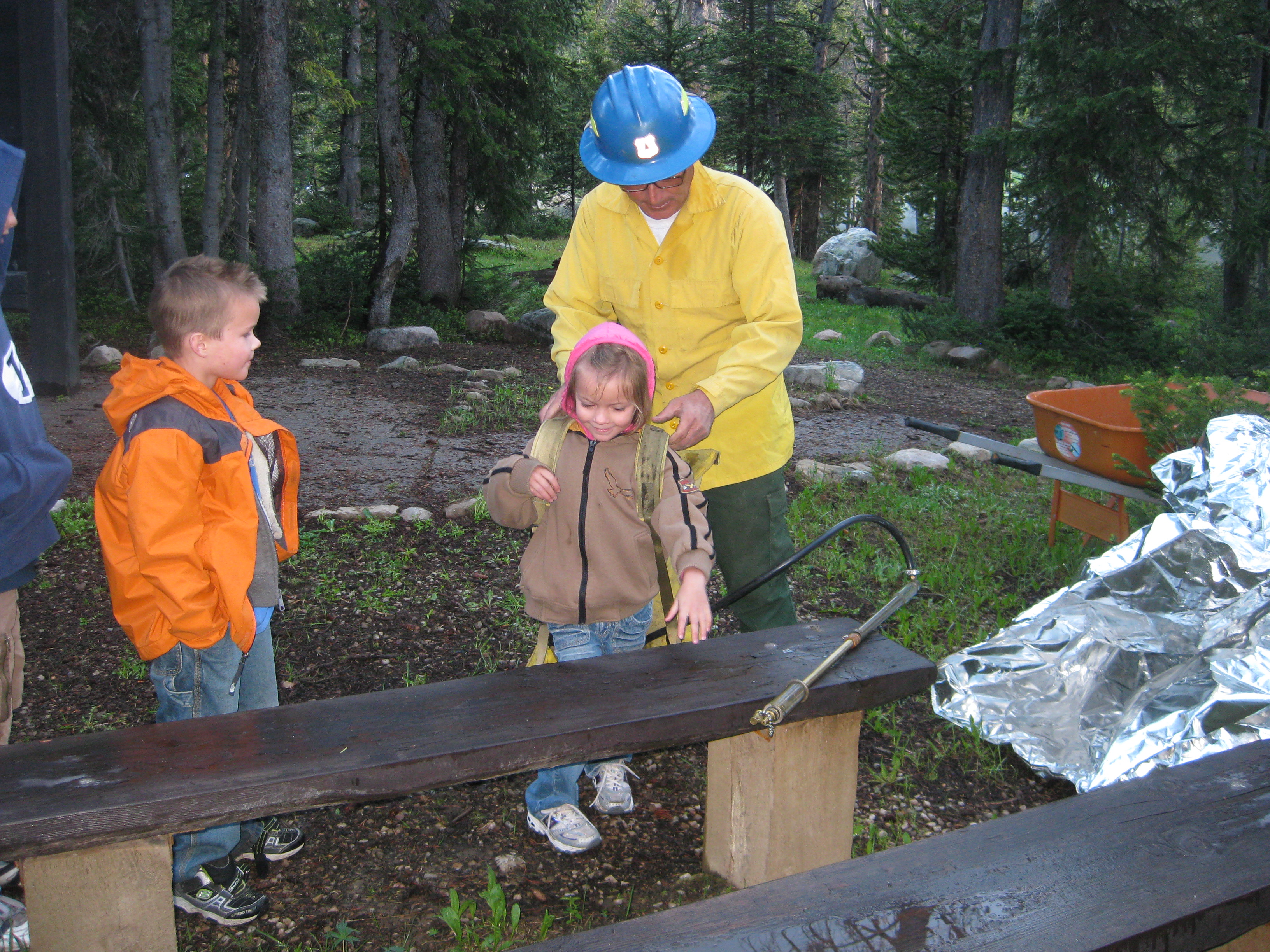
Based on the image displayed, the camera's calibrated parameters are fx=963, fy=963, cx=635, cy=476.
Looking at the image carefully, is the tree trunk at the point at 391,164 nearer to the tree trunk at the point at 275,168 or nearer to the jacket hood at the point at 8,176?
the tree trunk at the point at 275,168

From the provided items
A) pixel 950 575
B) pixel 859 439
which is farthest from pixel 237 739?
pixel 859 439

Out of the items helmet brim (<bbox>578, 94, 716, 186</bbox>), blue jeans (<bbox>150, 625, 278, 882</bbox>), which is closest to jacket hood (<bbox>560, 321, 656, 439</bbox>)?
helmet brim (<bbox>578, 94, 716, 186</bbox>)

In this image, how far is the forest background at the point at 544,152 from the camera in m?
10.6

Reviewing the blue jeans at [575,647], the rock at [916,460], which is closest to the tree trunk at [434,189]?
the rock at [916,460]

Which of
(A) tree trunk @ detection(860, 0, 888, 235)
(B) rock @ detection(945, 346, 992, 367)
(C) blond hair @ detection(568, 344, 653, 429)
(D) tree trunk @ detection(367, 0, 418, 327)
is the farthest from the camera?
(A) tree trunk @ detection(860, 0, 888, 235)

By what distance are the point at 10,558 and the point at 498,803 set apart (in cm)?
156

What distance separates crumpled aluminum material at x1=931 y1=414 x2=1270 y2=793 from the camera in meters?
3.08

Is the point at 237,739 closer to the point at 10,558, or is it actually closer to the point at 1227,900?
the point at 10,558

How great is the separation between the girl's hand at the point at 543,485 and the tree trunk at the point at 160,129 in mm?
9519

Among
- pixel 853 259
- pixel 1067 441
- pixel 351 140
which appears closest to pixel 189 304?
pixel 1067 441

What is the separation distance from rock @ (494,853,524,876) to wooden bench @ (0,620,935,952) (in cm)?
54

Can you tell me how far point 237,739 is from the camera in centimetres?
205

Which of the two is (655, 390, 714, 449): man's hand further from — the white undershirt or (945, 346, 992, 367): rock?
(945, 346, 992, 367): rock

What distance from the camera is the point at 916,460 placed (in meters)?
6.80
